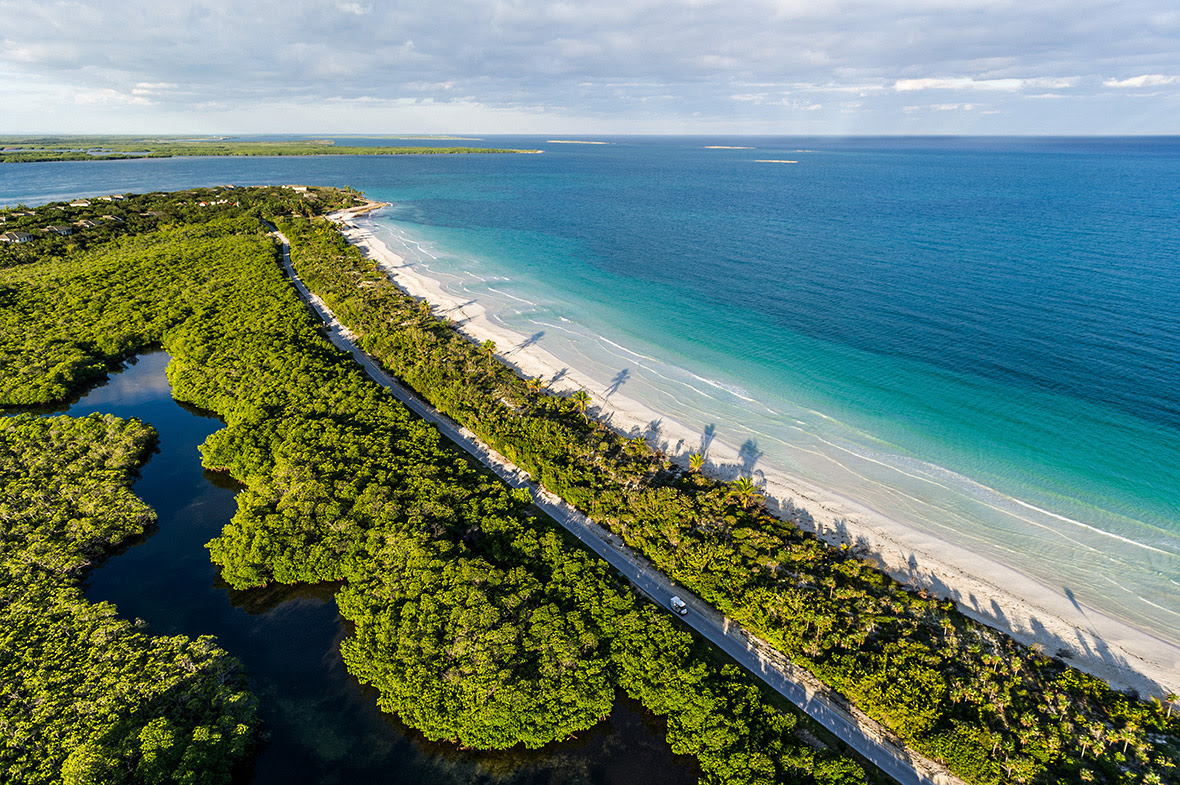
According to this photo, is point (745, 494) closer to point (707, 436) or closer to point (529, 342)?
point (707, 436)

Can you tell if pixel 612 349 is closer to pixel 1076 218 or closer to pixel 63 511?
pixel 63 511

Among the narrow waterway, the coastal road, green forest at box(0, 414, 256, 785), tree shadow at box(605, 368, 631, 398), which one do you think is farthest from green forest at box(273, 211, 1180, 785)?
green forest at box(0, 414, 256, 785)

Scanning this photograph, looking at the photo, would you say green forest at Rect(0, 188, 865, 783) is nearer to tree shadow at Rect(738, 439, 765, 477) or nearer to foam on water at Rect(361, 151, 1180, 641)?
tree shadow at Rect(738, 439, 765, 477)

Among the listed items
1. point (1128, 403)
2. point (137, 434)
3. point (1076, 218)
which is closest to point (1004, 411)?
point (1128, 403)

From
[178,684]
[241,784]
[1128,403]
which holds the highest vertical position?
[1128,403]

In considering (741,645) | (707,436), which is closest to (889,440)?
(707,436)
